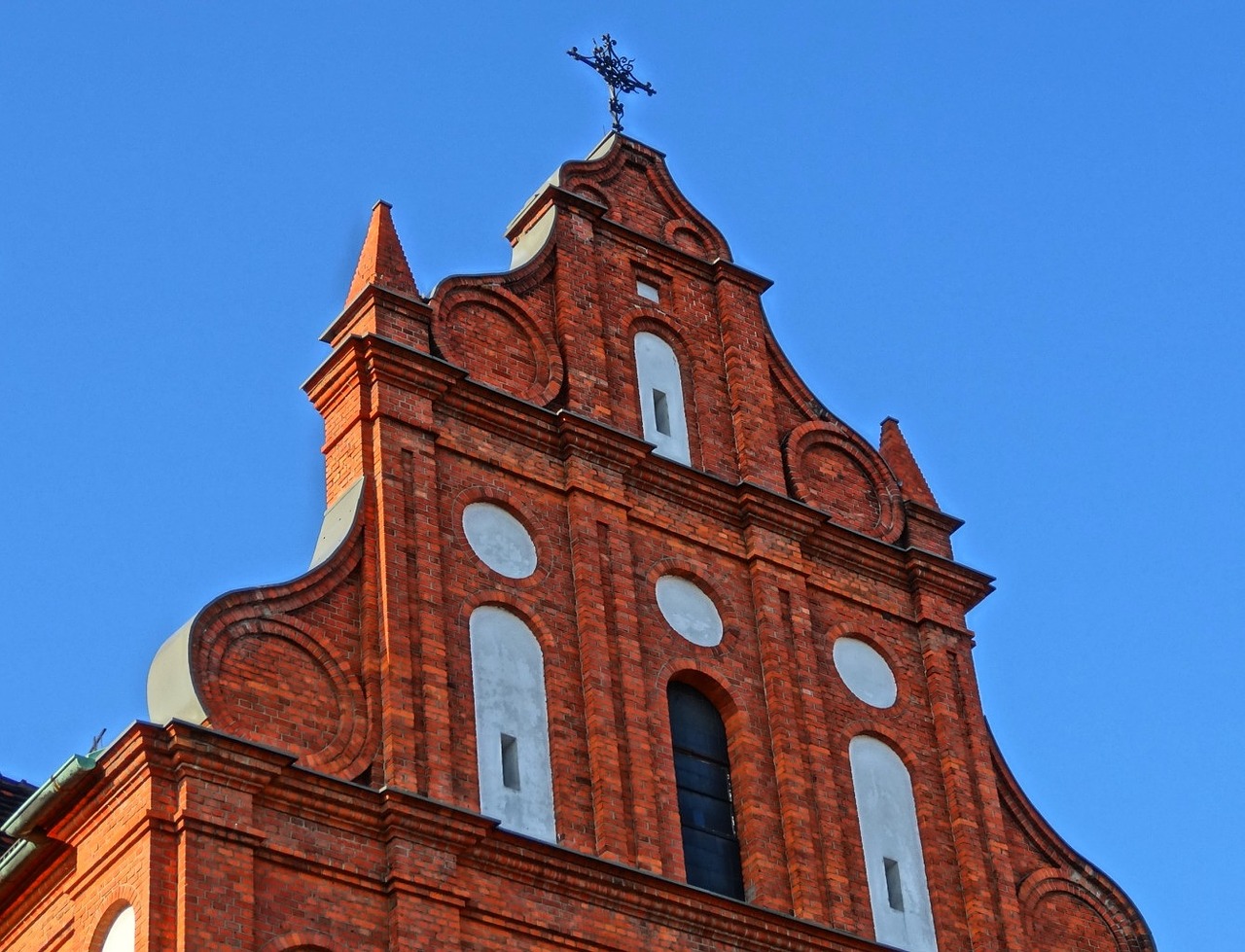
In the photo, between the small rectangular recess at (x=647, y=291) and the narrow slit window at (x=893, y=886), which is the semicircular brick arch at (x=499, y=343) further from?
the narrow slit window at (x=893, y=886)

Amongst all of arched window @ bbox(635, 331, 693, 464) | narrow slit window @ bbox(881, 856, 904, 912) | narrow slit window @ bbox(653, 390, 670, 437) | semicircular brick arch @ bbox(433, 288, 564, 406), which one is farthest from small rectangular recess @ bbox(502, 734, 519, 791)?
narrow slit window @ bbox(653, 390, 670, 437)

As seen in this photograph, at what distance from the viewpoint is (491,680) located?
24016mm

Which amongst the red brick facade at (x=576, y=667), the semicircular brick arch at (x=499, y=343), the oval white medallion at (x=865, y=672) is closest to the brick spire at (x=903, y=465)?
the red brick facade at (x=576, y=667)

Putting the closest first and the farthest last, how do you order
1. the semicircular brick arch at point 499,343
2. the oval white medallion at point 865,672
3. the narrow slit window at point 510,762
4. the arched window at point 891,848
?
the narrow slit window at point 510,762
the arched window at point 891,848
the semicircular brick arch at point 499,343
the oval white medallion at point 865,672

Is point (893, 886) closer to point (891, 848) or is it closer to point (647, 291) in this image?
point (891, 848)

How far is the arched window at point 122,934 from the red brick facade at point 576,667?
11cm

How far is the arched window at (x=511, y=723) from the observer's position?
76.5 ft

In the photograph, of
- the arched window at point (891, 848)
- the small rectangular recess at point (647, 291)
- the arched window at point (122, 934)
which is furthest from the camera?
the small rectangular recess at point (647, 291)

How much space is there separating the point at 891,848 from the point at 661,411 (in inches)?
200

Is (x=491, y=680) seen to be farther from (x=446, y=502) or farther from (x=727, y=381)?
(x=727, y=381)

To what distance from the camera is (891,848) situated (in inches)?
1014

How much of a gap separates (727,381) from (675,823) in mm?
6040

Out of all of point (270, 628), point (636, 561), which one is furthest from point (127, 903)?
point (636, 561)

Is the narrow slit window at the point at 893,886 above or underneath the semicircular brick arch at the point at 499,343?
underneath
